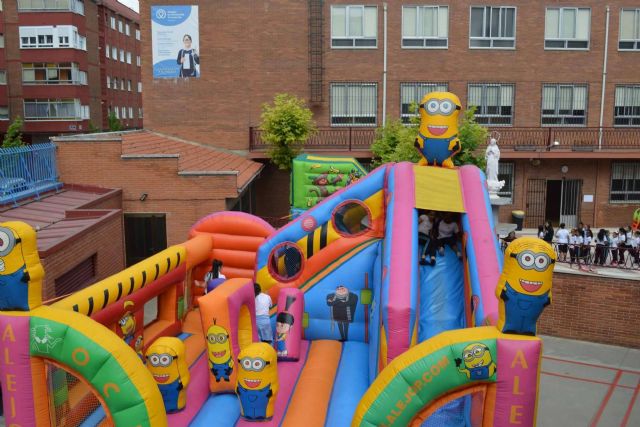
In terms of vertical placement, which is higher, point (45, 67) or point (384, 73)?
point (45, 67)

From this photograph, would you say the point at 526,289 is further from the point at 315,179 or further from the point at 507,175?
the point at 507,175

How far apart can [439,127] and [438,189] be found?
1513mm

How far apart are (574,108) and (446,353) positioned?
23763mm

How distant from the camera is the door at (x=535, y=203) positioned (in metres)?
27.2

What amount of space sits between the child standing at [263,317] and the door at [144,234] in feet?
28.8

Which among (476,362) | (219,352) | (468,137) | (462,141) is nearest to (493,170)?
(468,137)

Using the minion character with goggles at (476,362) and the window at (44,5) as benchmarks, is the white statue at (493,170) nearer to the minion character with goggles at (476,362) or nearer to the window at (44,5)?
the minion character with goggles at (476,362)

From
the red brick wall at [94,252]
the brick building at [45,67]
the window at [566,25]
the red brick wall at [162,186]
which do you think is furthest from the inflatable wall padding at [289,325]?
the brick building at [45,67]

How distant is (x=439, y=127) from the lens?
11.6 meters

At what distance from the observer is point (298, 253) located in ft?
40.0

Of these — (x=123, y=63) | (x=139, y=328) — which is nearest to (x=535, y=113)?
(x=139, y=328)

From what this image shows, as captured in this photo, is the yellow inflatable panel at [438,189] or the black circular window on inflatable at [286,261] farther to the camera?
→ the black circular window on inflatable at [286,261]

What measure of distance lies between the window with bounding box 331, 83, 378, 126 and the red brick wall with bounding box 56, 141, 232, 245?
9.59m

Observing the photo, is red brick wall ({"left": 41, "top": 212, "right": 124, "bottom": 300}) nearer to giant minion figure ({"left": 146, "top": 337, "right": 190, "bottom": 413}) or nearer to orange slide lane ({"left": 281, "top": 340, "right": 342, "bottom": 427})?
giant minion figure ({"left": 146, "top": 337, "right": 190, "bottom": 413})
